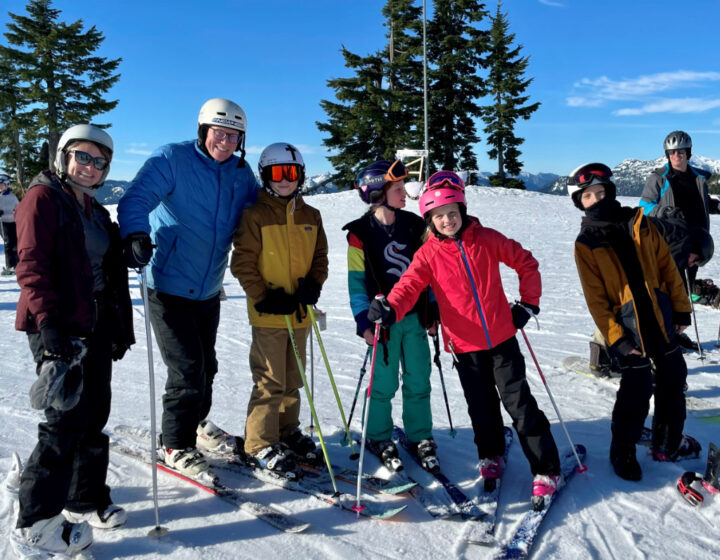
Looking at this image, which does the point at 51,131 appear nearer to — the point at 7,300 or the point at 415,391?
the point at 7,300

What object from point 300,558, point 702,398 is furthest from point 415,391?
point 702,398

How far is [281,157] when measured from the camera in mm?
3342

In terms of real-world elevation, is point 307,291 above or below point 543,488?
above

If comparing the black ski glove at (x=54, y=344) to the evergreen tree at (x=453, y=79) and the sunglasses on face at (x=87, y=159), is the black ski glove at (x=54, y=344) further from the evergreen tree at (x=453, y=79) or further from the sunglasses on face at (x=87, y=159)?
the evergreen tree at (x=453, y=79)

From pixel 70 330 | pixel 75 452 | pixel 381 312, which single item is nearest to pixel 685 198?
pixel 381 312

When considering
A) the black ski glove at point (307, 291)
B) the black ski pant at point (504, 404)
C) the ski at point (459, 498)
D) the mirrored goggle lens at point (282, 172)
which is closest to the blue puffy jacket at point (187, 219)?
the mirrored goggle lens at point (282, 172)

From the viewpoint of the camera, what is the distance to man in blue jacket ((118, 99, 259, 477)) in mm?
3201

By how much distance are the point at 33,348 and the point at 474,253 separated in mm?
2458

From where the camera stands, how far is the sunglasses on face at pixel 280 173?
130 inches

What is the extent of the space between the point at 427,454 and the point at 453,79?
34184 millimetres

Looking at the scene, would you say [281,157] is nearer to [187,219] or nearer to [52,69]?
[187,219]

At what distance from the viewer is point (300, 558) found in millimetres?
2564

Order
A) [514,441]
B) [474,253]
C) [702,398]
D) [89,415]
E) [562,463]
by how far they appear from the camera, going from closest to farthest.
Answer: [89,415]
[474,253]
[562,463]
[514,441]
[702,398]

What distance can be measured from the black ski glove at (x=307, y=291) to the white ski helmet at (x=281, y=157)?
659 mm
